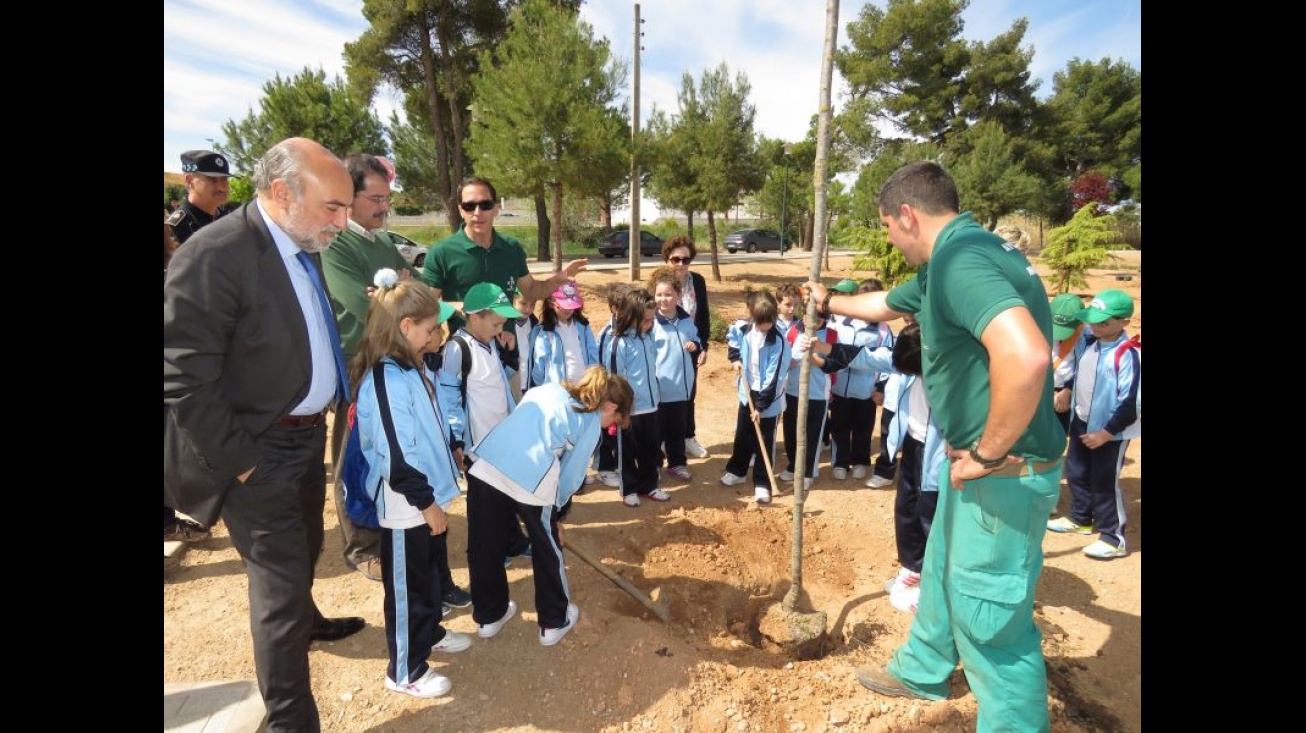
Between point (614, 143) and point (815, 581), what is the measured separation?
12.3 m

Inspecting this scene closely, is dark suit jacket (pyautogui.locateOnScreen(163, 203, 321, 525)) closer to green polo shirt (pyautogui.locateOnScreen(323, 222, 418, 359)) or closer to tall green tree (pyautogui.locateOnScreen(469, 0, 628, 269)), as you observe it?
green polo shirt (pyautogui.locateOnScreen(323, 222, 418, 359))

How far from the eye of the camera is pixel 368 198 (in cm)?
380

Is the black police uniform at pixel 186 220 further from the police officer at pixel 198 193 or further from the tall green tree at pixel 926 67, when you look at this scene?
the tall green tree at pixel 926 67

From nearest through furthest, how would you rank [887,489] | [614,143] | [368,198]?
[368,198] → [887,489] → [614,143]

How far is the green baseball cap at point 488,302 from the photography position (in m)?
3.84

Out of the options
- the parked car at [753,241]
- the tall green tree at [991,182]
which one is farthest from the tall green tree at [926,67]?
the parked car at [753,241]

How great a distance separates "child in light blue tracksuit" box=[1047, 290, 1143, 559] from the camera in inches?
170

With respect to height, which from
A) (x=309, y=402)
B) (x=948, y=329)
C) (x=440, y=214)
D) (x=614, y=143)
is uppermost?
(x=440, y=214)

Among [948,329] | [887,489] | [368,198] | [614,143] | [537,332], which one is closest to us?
[948,329]

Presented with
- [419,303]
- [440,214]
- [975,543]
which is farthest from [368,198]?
[440,214]

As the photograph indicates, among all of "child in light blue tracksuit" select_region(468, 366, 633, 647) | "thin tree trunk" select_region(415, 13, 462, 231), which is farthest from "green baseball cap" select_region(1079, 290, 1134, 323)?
"thin tree trunk" select_region(415, 13, 462, 231)

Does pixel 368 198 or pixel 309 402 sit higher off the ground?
pixel 368 198

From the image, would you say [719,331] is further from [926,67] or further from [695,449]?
[926,67]

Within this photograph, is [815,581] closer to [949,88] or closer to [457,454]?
[457,454]
